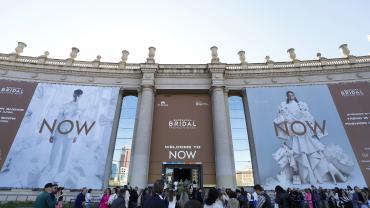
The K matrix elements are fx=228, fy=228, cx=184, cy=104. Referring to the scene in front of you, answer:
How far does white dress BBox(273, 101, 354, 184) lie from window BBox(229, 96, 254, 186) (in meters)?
2.35

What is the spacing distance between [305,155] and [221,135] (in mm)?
6123

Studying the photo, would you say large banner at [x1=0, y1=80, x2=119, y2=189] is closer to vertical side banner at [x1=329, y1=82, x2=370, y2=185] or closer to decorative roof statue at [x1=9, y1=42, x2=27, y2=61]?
decorative roof statue at [x1=9, y1=42, x2=27, y2=61]

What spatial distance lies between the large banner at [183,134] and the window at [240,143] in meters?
2.00

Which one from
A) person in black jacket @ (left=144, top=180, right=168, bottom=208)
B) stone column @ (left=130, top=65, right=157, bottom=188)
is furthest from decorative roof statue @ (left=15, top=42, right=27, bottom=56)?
person in black jacket @ (left=144, top=180, right=168, bottom=208)

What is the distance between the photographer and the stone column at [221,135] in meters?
16.3

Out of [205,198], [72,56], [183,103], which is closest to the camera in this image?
[205,198]

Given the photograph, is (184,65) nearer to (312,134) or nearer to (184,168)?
(184,168)

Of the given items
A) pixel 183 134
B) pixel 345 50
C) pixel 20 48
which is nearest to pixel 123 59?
pixel 20 48

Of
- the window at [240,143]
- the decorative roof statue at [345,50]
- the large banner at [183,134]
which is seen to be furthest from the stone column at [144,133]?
the decorative roof statue at [345,50]

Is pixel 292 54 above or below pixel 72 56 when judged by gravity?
above

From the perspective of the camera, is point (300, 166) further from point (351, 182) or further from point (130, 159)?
point (130, 159)

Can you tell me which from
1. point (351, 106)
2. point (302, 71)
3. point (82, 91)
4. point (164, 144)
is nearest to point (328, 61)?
point (302, 71)

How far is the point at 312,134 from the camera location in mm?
17250

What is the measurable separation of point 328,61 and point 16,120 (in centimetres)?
2646
